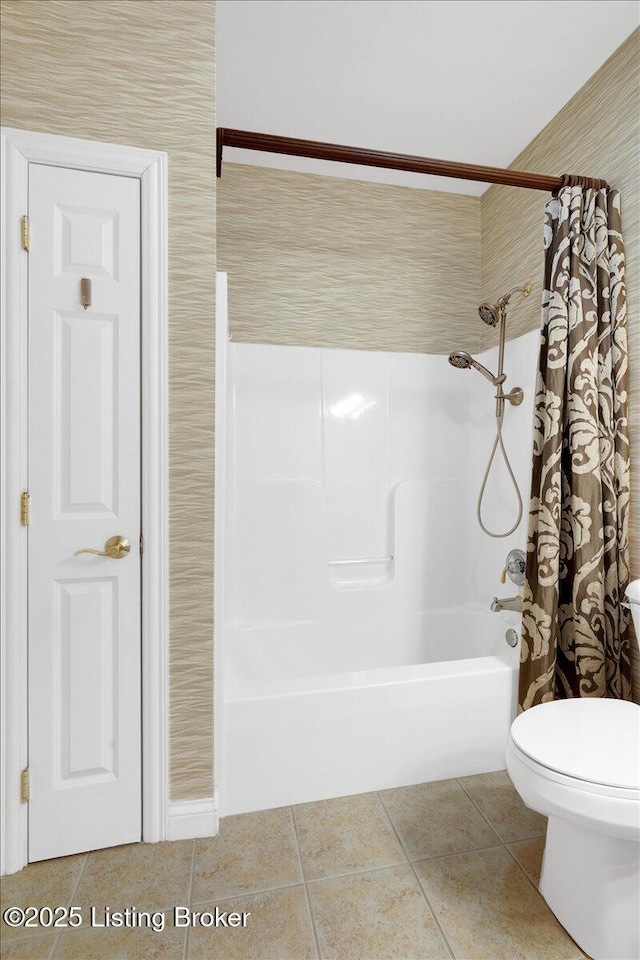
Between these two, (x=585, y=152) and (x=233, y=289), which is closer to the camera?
(x=585, y=152)

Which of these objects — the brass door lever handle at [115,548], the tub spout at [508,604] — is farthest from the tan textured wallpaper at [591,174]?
the brass door lever handle at [115,548]

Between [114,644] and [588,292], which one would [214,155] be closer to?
[588,292]

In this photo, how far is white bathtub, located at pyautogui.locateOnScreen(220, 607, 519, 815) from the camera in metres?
1.58

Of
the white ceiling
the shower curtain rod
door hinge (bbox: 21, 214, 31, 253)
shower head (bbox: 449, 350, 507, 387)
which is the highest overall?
Answer: the white ceiling

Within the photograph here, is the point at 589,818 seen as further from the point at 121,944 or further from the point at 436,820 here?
the point at 121,944

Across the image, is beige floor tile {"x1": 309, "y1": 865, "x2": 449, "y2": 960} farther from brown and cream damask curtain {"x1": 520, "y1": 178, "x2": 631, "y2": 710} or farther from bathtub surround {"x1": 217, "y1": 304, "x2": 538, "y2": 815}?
bathtub surround {"x1": 217, "y1": 304, "x2": 538, "y2": 815}

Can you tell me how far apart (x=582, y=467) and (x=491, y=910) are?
126 centimetres

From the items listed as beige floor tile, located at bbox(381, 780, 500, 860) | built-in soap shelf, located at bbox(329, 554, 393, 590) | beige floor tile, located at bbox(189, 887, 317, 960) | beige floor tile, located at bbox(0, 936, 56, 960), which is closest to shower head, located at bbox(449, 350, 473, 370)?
built-in soap shelf, located at bbox(329, 554, 393, 590)

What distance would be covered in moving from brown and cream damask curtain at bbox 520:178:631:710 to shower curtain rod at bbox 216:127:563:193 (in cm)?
16

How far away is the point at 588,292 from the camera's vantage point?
175 centimetres

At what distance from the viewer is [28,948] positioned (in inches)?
45.6

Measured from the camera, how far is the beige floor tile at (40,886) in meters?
1.21

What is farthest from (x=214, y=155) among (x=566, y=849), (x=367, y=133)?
(x=566, y=849)

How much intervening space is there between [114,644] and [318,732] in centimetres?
68
